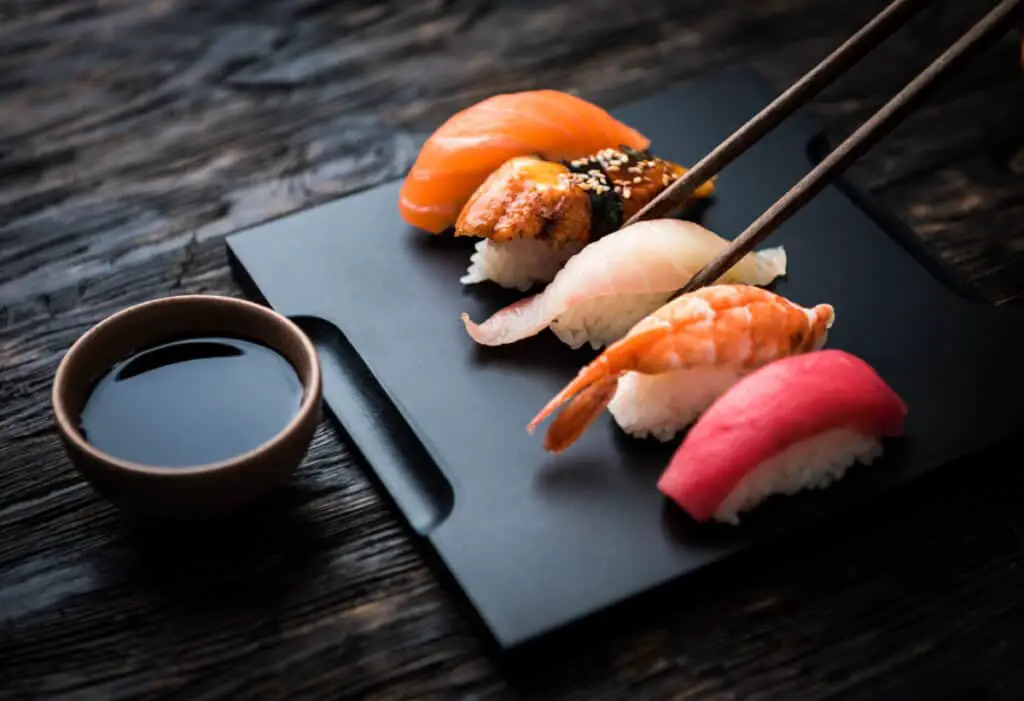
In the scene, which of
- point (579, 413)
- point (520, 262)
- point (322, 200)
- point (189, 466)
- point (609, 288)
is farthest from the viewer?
point (322, 200)

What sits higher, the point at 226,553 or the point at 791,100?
the point at 791,100

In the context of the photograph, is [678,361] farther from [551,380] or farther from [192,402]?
[192,402]

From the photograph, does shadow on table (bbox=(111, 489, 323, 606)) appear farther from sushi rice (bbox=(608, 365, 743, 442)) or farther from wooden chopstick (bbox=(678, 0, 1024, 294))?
wooden chopstick (bbox=(678, 0, 1024, 294))

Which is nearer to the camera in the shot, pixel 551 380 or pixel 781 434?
pixel 781 434

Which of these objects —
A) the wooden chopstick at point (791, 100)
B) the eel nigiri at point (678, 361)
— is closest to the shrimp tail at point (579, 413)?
the eel nigiri at point (678, 361)

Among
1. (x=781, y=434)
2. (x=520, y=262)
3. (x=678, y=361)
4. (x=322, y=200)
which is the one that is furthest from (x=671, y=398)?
(x=322, y=200)

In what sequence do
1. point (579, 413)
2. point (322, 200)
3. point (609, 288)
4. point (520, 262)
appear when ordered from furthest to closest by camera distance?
point (322, 200) → point (520, 262) → point (609, 288) → point (579, 413)

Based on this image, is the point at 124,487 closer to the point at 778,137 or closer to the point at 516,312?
the point at 516,312
